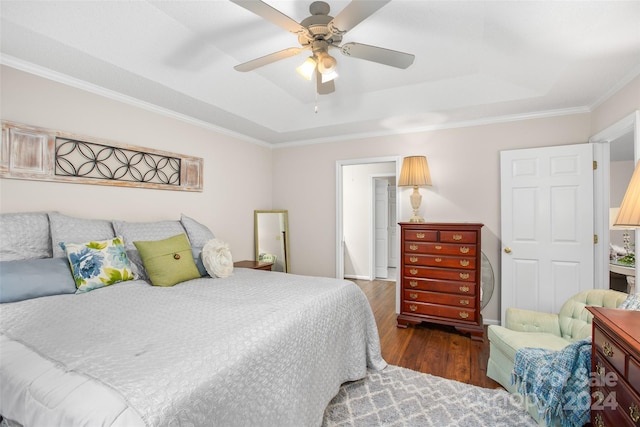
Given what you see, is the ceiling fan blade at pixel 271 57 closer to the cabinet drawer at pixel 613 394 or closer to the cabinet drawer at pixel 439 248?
the cabinet drawer at pixel 613 394

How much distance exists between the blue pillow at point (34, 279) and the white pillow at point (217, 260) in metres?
0.84

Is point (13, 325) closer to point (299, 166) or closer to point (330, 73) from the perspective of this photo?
point (330, 73)

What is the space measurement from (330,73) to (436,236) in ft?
6.96

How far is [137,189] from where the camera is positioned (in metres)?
2.78

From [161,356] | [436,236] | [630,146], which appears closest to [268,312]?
[161,356]

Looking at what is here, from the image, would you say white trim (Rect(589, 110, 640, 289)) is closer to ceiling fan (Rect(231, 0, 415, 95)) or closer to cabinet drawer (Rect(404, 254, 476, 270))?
cabinet drawer (Rect(404, 254, 476, 270))

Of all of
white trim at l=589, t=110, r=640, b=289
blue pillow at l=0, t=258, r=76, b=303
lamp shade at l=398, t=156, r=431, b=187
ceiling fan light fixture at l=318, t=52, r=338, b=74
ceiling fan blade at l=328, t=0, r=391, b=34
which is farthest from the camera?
lamp shade at l=398, t=156, r=431, b=187

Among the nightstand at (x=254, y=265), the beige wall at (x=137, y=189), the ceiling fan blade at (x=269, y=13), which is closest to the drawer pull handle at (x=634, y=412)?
the ceiling fan blade at (x=269, y=13)

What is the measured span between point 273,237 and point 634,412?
12.2 feet

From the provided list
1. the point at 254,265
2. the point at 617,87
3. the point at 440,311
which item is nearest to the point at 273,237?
the point at 254,265

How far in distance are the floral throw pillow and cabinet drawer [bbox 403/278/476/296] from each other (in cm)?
267

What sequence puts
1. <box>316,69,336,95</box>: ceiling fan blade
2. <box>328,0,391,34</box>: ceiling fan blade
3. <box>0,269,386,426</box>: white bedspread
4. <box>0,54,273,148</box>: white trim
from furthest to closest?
<box>316,69,336,95</box>: ceiling fan blade
<box>0,54,273,148</box>: white trim
<box>328,0,391,34</box>: ceiling fan blade
<box>0,269,386,426</box>: white bedspread

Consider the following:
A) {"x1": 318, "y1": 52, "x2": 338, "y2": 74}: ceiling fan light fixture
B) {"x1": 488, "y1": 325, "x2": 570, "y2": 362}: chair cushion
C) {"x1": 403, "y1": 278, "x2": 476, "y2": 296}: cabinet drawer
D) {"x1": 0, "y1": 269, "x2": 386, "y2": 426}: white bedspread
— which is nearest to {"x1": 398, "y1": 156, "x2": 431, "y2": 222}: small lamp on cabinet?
{"x1": 403, "y1": 278, "x2": 476, "y2": 296}: cabinet drawer

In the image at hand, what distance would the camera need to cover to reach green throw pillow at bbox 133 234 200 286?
7.02 feet
